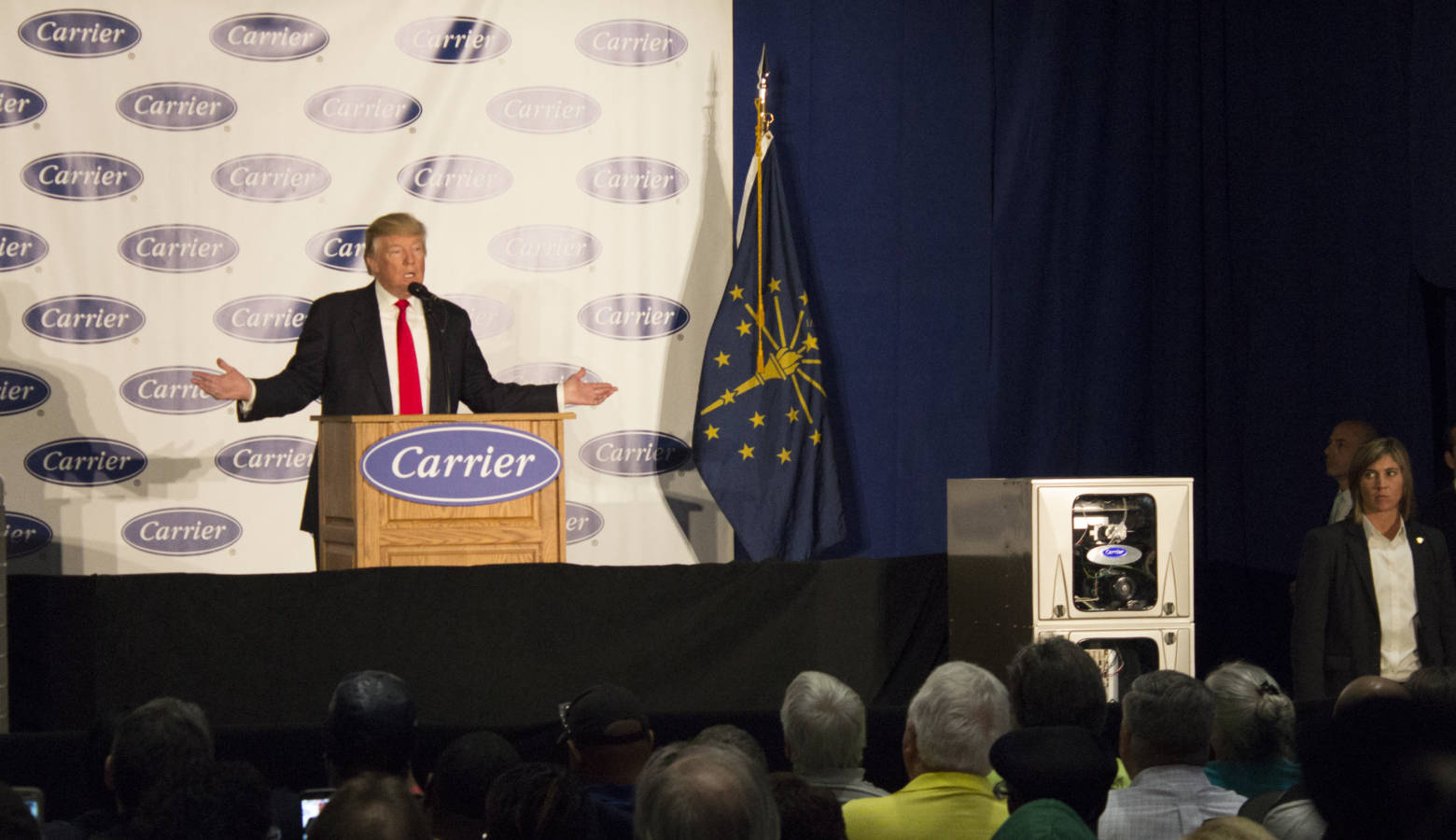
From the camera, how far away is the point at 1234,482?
7.52 m

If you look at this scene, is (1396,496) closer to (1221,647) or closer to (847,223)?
(1221,647)

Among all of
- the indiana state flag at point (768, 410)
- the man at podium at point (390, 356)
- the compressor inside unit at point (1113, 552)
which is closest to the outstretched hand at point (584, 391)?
the man at podium at point (390, 356)

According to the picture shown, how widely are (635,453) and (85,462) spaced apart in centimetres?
250

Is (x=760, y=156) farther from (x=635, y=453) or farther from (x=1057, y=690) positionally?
(x=1057, y=690)

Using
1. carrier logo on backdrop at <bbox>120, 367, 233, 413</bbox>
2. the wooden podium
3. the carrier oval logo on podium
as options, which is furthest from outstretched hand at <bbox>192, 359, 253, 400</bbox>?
carrier logo on backdrop at <bbox>120, 367, 233, 413</bbox>

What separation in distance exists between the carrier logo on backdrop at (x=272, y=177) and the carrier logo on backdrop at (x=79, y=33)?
0.71 metres

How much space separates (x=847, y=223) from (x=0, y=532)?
425 cm

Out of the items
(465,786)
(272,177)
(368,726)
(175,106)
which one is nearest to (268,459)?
(272,177)

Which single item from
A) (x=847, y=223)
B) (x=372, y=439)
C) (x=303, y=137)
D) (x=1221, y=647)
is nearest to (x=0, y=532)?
(x=372, y=439)

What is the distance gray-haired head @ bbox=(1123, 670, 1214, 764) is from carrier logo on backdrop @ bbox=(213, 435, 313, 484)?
4812 mm

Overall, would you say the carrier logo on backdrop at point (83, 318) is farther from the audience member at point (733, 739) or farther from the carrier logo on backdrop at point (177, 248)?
the audience member at point (733, 739)

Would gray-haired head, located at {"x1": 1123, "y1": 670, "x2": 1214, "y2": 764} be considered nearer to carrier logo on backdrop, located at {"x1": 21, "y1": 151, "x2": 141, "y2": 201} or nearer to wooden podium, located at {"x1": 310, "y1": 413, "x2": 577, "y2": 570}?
wooden podium, located at {"x1": 310, "y1": 413, "x2": 577, "y2": 570}

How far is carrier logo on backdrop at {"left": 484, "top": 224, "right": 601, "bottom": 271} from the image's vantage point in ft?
23.6

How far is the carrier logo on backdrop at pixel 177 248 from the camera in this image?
22.4ft
